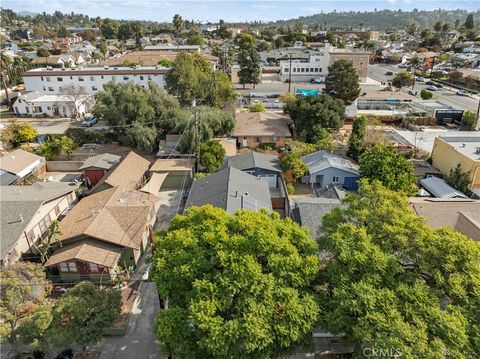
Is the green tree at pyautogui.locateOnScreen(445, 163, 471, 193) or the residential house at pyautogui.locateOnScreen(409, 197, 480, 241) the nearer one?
the residential house at pyautogui.locateOnScreen(409, 197, 480, 241)

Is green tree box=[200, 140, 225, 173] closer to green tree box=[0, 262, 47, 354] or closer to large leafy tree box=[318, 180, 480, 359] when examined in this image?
green tree box=[0, 262, 47, 354]

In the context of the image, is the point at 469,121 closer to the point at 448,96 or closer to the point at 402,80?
the point at 448,96

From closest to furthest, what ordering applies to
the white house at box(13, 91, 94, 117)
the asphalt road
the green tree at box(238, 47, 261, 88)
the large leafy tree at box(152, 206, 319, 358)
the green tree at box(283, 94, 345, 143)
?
the large leafy tree at box(152, 206, 319, 358), the green tree at box(283, 94, 345, 143), the white house at box(13, 91, 94, 117), the asphalt road, the green tree at box(238, 47, 261, 88)

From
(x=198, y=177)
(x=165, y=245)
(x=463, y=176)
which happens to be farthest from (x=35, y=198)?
(x=463, y=176)

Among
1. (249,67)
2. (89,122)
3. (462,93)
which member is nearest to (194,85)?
(89,122)

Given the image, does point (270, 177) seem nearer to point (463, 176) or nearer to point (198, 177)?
point (198, 177)

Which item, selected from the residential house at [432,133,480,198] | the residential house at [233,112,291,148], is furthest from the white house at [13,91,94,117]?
the residential house at [432,133,480,198]

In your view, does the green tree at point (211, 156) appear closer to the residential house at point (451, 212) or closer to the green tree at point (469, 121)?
the residential house at point (451, 212)
